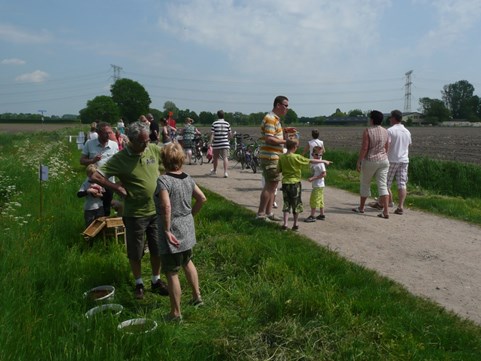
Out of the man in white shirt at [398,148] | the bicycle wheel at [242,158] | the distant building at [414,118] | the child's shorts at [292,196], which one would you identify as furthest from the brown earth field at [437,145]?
the distant building at [414,118]

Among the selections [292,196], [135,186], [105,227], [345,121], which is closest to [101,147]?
[105,227]

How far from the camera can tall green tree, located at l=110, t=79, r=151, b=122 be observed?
333 ft

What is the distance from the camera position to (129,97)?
102 metres

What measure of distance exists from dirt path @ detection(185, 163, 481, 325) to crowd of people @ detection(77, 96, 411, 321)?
0.47 meters

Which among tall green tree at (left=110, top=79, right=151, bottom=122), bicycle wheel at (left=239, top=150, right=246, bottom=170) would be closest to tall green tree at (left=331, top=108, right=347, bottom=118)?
tall green tree at (left=110, top=79, right=151, bottom=122)

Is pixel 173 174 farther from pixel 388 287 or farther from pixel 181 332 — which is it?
pixel 388 287

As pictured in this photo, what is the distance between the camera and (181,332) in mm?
3865

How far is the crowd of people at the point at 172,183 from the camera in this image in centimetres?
414

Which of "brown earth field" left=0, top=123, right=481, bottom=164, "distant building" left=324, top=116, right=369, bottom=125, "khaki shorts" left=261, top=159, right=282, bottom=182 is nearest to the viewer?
"khaki shorts" left=261, top=159, right=282, bottom=182

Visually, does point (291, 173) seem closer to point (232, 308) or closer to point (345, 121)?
point (232, 308)

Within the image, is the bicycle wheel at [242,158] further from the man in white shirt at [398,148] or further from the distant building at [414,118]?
the distant building at [414,118]

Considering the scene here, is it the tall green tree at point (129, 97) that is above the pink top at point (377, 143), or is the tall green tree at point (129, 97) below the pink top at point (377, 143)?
above

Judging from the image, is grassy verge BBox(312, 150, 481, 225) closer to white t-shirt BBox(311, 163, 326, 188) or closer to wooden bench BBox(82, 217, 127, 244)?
white t-shirt BBox(311, 163, 326, 188)

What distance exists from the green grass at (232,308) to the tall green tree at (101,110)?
8986 cm
